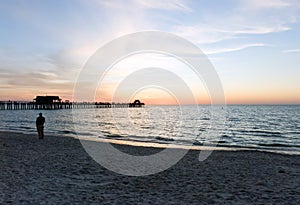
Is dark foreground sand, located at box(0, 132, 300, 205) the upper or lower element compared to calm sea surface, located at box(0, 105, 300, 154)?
upper

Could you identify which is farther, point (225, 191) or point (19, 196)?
point (225, 191)

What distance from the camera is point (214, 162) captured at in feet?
50.2

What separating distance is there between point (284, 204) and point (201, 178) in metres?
3.55

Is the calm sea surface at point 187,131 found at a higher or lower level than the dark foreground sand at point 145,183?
lower

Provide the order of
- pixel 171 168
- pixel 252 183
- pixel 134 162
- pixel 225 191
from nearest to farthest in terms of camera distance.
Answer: pixel 225 191
pixel 252 183
pixel 171 168
pixel 134 162

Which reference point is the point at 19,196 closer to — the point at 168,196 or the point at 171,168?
the point at 168,196

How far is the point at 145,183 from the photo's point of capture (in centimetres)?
1034

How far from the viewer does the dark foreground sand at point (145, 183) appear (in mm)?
8336

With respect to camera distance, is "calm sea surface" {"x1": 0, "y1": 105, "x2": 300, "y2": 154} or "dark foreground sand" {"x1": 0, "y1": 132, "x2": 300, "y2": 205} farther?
"calm sea surface" {"x1": 0, "y1": 105, "x2": 300, "y2": 154}

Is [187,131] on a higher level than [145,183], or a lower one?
lower

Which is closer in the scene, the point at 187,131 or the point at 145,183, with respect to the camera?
the point at 145,183

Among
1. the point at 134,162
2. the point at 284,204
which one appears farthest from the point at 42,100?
the point at 284,204

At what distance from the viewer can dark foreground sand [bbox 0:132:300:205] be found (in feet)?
27.3

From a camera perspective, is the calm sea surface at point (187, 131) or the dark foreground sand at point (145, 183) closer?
the dark foreground sand at point (145, 183)
